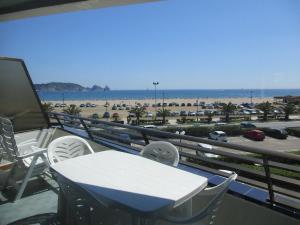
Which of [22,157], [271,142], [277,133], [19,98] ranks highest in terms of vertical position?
[19,98]

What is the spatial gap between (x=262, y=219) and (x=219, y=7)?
13.3ft

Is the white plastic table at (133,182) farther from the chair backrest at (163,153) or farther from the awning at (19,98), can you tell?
the awning at (19,98)

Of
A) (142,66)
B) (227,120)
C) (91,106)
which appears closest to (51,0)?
(227,120)

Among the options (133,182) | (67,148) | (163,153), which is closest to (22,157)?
(67,148)

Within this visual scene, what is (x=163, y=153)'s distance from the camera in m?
2.60

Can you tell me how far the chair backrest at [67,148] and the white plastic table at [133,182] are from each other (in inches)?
18.9

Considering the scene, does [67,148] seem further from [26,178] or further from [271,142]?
[271,142]

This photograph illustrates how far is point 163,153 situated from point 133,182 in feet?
2.67

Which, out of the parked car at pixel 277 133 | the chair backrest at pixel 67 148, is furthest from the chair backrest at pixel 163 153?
the parked car at pixel 277 133

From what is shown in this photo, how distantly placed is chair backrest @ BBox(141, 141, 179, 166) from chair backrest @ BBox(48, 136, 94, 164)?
0.57 meters

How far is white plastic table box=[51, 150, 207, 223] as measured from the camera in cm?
154

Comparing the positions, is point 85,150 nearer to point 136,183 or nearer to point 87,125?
point 136,183

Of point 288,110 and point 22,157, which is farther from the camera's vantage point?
point 288,110

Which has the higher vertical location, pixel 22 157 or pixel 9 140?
pixel 9 140
